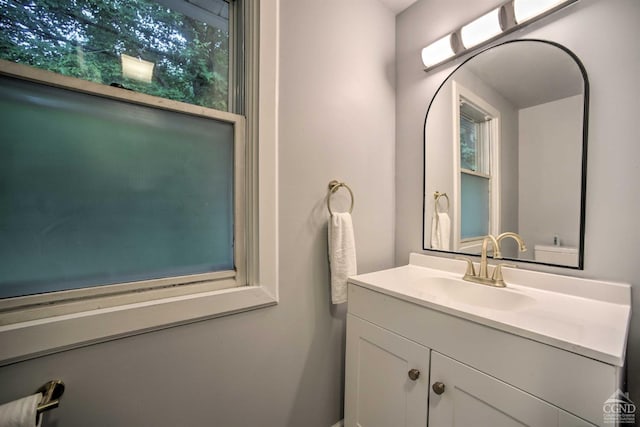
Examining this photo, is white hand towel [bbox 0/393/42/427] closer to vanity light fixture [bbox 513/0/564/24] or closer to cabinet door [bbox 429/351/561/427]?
cabinet door [bbox 429/351/561/427]

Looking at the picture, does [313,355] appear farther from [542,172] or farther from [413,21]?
[413,21]

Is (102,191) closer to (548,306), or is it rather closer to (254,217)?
(254,217)

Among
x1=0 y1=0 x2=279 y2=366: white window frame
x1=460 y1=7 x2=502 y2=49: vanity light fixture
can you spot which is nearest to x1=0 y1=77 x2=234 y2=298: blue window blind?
x1=0 y1=0 x2=279 y2=366: white window frame

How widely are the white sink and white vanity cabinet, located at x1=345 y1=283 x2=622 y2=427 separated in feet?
0.50

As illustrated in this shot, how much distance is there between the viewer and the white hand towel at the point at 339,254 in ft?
3.61

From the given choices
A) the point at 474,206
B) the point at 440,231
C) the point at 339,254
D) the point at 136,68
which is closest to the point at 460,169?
the point at 474,206

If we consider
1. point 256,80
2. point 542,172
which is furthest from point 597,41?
point 256,80

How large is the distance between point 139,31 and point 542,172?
1584mm

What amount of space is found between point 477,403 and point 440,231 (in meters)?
0.77

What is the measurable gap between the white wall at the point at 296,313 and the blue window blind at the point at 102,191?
23 centimetres

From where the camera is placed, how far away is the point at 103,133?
0.75 metres

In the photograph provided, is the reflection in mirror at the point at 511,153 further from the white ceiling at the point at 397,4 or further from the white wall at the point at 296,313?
the white ceiling at the point at 397,4

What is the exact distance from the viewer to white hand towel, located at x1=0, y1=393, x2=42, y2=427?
541mm

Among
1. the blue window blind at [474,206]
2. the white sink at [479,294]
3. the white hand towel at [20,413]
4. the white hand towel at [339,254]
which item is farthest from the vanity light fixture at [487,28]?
the white hand towel at [20,413]
